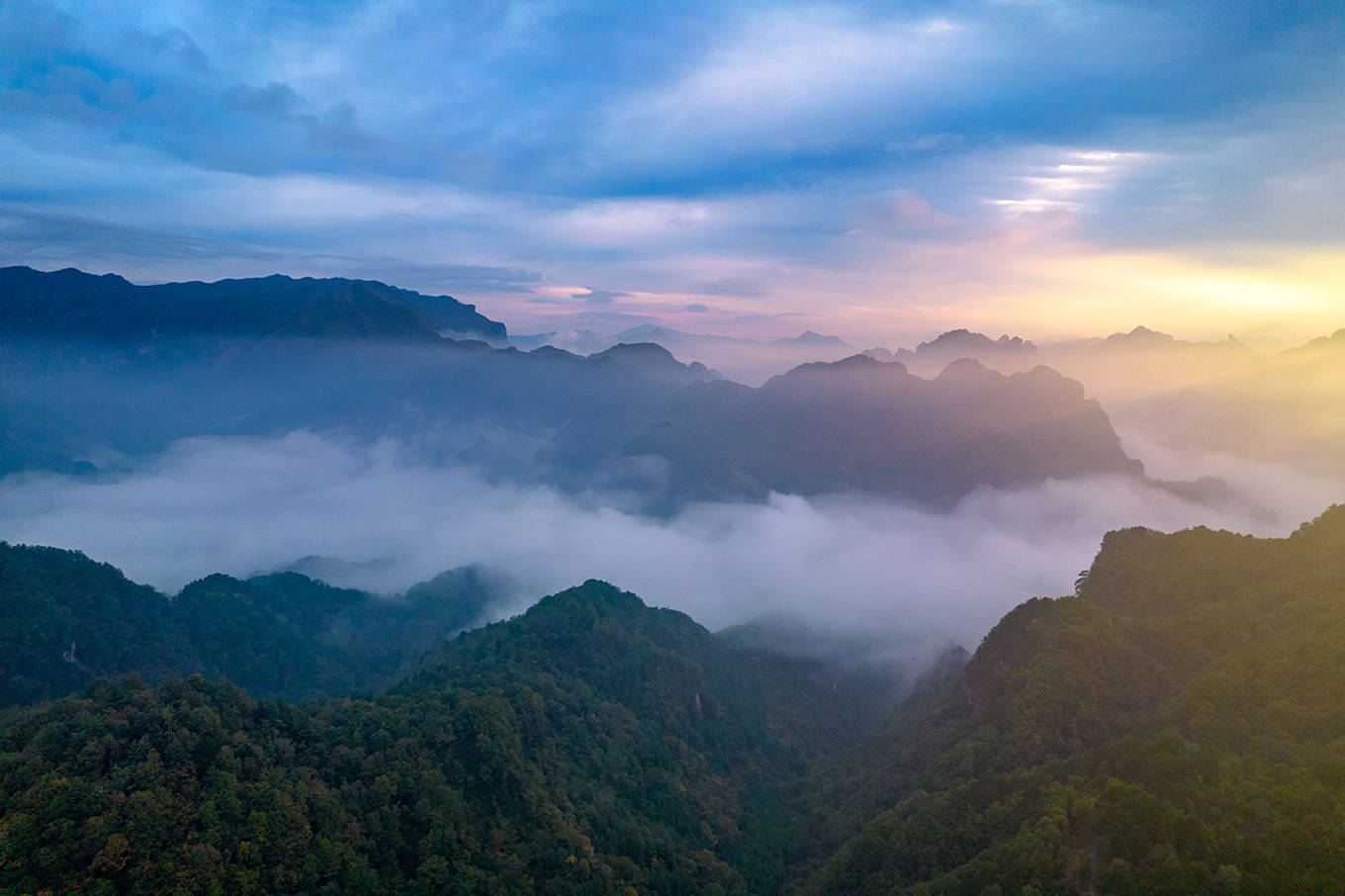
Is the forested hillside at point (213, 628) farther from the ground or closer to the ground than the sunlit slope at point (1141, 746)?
closer to the ground

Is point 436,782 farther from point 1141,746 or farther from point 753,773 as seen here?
point 1141,746

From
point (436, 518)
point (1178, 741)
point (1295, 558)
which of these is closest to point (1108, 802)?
point (1178, 741)

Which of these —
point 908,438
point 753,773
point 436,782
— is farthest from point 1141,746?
point 908,438

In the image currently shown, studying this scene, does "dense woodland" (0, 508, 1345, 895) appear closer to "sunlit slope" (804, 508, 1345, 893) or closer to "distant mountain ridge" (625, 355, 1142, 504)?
"sunlit slope" (804, 508, 1345, 893)

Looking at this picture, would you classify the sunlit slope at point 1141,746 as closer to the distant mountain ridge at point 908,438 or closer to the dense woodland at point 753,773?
the dense woodland at point 753,773

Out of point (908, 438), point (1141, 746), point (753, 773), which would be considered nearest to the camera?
point (1141, 746)

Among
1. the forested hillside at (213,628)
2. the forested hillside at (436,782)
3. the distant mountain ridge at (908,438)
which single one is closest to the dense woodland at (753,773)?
the forested hillside at (436,782)
